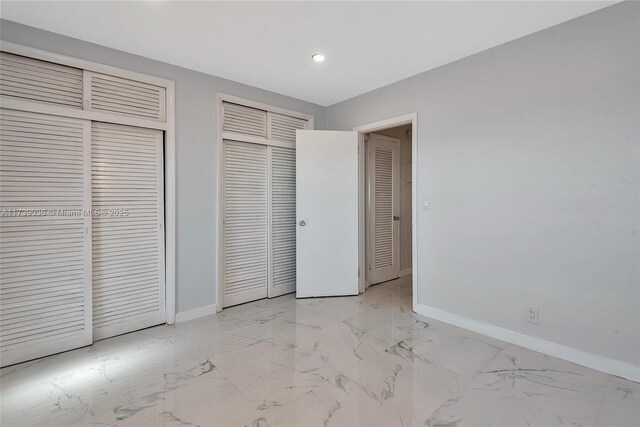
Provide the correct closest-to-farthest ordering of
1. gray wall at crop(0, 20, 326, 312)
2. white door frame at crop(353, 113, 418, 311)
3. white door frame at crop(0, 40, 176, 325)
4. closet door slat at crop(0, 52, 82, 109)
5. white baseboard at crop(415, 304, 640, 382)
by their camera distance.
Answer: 1. white baseboard at crop(415, 304, 640, 382)
2. closet door slat at crop(0, 52, 82, 109)
3. white door frame at crop(0, 40, 176, 325)
4. gray wall at crop(0, 20, 326, 312)
5. white door frame at crop(353, 113, 418, 311)

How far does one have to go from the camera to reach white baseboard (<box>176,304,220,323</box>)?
291 cm

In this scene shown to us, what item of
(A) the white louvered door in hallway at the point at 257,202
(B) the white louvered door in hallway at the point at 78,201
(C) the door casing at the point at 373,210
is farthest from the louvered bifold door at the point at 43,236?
(C) the door casing at the point at 373,210

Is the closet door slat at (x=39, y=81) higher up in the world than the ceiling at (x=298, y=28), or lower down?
lower down

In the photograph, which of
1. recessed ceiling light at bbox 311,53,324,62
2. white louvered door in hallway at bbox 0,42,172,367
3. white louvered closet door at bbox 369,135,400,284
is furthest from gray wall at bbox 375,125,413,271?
white louvered door in hallway at bbox 0,42,172,367

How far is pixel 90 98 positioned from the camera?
2.46m

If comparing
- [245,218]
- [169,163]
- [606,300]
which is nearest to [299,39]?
[169,163]

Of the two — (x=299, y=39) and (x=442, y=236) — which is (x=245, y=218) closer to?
(x=299, y=39)

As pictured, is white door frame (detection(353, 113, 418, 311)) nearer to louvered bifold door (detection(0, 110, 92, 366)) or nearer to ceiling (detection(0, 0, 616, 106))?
ceiling (detection(0, 0, 616, 106))

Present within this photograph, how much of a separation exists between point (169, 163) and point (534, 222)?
10.5 feet

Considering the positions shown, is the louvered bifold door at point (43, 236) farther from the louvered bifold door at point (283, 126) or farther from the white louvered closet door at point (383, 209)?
the white louvered closet door at point (383, 209)

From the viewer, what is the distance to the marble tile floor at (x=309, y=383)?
5.36ft

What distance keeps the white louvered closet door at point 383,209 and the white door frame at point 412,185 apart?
0.24 meters

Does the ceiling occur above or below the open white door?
above

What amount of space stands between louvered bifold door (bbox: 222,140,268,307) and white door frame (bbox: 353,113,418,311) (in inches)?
47.2
